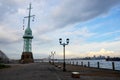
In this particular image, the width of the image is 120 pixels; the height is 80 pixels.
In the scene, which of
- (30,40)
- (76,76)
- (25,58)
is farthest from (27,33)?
(76,76)

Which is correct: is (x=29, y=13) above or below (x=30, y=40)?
above

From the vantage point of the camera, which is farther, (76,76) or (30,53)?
(30,53)

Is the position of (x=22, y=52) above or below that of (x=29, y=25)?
below

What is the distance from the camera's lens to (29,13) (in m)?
144

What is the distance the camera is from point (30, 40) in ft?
424

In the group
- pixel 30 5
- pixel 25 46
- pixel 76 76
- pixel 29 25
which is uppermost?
pixel 30 5

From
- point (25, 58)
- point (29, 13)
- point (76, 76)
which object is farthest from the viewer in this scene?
point (29, 13)

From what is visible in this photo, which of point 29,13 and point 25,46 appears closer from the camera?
point 25,46

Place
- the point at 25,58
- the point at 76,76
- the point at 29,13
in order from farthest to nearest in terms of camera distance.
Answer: the point at 29,13 → the point at 25,58 → the point at 76,76

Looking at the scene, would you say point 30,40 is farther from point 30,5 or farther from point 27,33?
point 30,5

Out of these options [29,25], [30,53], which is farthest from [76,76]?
[29,25]

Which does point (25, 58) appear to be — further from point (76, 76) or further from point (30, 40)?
point (76, 76)

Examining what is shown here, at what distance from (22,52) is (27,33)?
10165 mm

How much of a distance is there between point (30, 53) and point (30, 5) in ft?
108
